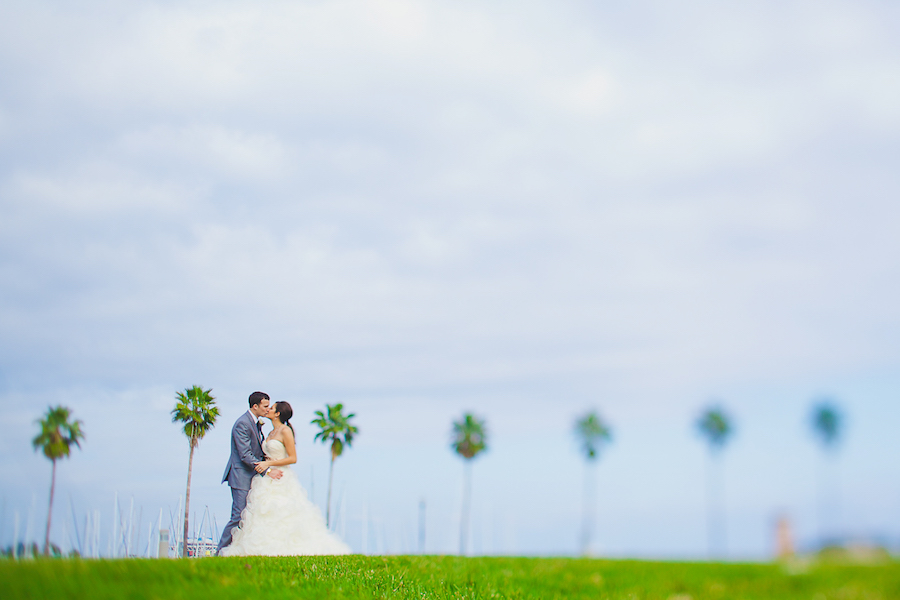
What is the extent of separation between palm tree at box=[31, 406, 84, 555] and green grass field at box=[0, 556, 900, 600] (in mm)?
2409

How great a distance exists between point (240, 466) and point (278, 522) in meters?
1.37

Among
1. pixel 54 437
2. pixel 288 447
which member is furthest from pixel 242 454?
pixel 54 437

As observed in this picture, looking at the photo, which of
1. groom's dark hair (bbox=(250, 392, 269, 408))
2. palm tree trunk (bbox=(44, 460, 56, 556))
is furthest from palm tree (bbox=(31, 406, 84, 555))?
groom's dark hair (bbox=(250, 392, 269, 408))

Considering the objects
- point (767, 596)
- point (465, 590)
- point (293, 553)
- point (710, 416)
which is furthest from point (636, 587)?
point (710, 416)

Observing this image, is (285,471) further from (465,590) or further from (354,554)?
(465,590)

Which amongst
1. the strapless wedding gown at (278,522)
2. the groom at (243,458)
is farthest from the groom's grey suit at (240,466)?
the strapless wedding gown at (278,522)

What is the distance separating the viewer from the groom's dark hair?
13.4m

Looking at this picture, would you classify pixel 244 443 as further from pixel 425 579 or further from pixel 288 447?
pixel 425 579

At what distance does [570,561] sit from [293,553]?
716 centimetres

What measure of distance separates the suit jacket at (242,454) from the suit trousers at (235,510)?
0.40ft

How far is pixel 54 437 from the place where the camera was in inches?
399

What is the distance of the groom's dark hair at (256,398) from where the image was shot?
1342 cm

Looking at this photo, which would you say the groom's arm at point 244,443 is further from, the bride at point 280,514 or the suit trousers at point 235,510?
the suit trousers at point 235,510

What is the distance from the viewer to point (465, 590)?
38.7 ft
